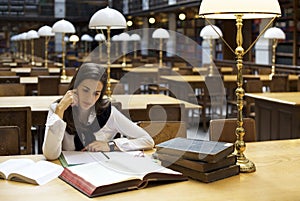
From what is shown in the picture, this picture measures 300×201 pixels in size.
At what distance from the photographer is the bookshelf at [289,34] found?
10.2m

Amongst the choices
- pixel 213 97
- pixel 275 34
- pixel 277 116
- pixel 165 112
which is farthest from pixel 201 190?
pixel 275 34

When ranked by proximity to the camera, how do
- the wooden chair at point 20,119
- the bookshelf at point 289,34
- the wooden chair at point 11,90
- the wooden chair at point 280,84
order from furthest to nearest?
the bookshelf at point 289,34 < the wooden chair at point 280,84 < the wooden chair at point 11,90 < the wooden chair at point 20,119

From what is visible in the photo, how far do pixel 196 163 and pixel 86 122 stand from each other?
2.20 feet

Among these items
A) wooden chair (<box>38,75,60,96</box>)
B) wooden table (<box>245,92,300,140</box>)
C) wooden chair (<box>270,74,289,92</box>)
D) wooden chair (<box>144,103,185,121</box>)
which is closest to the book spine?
wooden chair (<box>144,103,185,121</box>)

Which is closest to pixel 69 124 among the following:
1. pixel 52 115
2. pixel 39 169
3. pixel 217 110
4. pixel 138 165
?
pixel 52 115

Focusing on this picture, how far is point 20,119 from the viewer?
3.75 metres

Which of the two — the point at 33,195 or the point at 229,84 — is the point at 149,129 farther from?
the point at 229,84

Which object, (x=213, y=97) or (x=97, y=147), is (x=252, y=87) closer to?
(x=213, y=97)

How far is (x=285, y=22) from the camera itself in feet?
35.2

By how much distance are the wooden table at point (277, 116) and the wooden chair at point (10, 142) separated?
8.89ft

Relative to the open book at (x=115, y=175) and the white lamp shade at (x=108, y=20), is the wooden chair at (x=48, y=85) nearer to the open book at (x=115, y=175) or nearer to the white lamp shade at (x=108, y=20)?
the white lamp shade at (x=108, y=20)

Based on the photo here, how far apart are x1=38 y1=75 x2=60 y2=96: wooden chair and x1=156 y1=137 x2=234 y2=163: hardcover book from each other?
4.01 m

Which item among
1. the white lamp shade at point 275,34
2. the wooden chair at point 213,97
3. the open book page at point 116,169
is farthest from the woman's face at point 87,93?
the white lamp shade at point 275,34

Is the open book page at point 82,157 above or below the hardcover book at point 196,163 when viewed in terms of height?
below
